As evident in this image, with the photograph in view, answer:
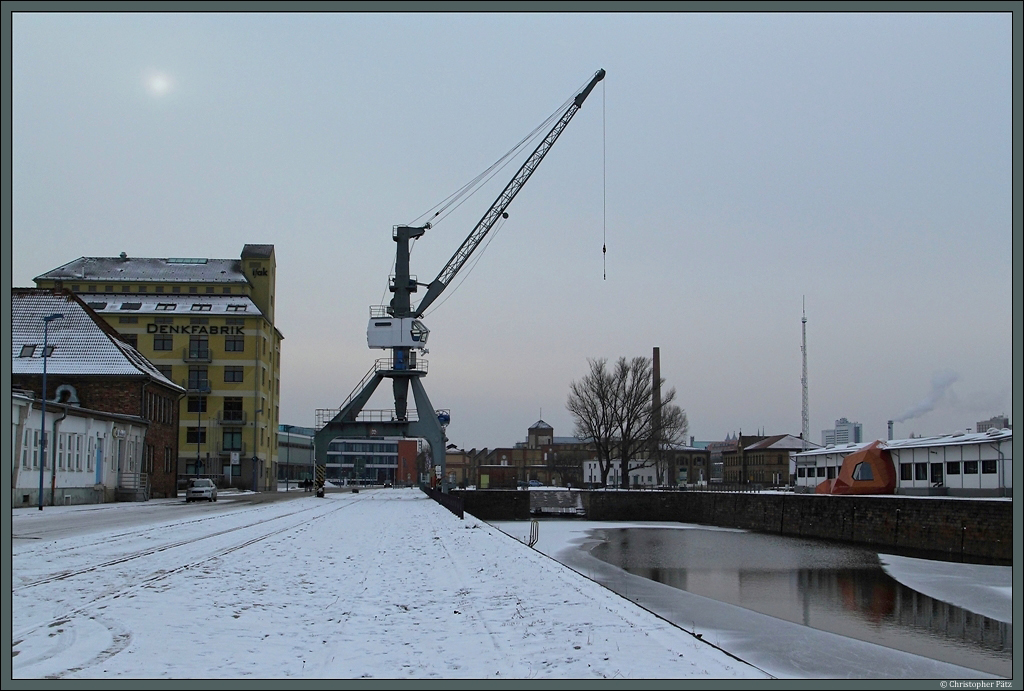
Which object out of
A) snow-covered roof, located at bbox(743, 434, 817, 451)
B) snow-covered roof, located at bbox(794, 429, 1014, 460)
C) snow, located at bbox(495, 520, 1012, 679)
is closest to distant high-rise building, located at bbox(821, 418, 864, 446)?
snow-covered roof, located at bbox(743, 434, 817, 451)

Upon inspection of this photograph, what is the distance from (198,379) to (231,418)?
14.5ft

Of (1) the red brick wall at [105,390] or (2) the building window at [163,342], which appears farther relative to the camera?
(2) the building window at [163,342]

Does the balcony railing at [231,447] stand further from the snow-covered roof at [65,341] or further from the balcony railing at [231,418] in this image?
the snow-covered roof at [65,341]

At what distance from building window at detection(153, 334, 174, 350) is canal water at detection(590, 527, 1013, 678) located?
1986 inches

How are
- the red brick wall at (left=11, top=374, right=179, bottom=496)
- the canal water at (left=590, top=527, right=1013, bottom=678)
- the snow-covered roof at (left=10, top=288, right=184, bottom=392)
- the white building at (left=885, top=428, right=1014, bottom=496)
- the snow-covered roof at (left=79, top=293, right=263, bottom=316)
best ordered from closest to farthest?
the canal water at (left=590, top=527, right=1013, bottom=678) < the white building at (left=885, top=428, right=1014, bottom=496) < the red brick wall at (left=11, top=374, right=179, bottom=496) < the snow-covered roof at (left=10, top=288, right=184, bottom=392) < the snow-covered roof at (left=79, top=293, right=263, bottom=316)

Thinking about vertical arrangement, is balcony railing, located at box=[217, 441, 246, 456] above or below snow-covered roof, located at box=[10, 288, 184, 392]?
below

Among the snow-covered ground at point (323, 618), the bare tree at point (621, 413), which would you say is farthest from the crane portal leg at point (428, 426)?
the snow-covered ground at point (323, 618)

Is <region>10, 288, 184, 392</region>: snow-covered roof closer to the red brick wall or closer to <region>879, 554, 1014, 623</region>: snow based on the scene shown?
the red brick wall

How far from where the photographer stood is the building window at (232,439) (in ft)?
249

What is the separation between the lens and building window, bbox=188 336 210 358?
7638 cm

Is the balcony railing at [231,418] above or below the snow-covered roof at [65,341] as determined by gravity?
below

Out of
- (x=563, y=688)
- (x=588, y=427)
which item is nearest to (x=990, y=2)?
(x=563, y=688)

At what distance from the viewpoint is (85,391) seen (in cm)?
4850

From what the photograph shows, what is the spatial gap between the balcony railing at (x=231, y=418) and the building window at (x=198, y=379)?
2709 millimetres
